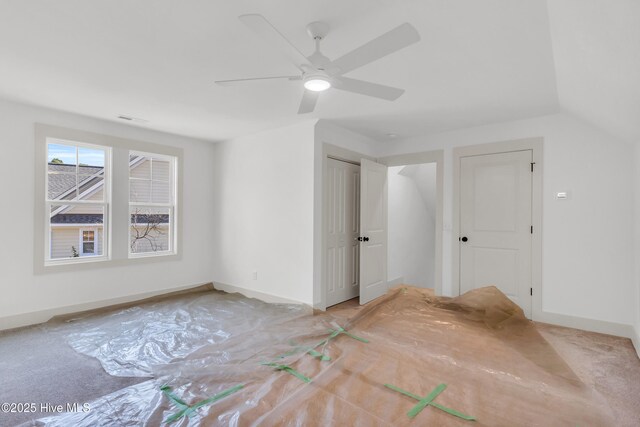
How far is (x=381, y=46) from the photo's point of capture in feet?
5.40

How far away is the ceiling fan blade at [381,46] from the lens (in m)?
1.52

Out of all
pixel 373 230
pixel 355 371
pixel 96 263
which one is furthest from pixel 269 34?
pixel 96 263

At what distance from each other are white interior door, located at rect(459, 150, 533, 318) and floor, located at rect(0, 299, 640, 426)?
2.43ft

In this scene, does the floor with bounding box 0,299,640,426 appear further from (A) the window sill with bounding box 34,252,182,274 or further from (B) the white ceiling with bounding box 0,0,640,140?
(B) the white ceiling with bounding box 0,0,640,140

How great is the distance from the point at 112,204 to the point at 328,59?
3667 mm

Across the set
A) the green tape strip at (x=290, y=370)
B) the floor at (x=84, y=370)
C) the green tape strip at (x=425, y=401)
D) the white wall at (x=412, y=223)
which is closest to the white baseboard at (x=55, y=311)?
the floor at (x=84, y=370)

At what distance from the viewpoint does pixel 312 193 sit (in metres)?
3.87

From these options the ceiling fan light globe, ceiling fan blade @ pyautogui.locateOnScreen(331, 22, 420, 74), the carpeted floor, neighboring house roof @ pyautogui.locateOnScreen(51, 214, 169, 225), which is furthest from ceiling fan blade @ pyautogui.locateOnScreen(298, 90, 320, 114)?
neighboring house roof @ pyautogui.locateOnScreen(51, 214, 169, 225)

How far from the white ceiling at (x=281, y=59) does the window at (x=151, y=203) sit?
97cm

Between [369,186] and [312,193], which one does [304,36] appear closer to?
[312,193]

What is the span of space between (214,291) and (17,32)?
380 centimetres

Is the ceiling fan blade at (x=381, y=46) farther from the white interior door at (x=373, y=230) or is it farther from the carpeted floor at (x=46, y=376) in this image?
the carpeted floor at (x=46, y=376)

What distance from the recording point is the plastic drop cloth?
6.10 feet

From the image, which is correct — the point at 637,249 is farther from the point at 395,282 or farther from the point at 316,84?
the point at 316,84
